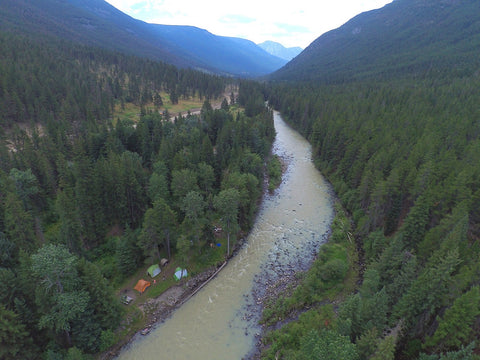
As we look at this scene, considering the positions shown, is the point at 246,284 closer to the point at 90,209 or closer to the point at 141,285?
the point at 141,285

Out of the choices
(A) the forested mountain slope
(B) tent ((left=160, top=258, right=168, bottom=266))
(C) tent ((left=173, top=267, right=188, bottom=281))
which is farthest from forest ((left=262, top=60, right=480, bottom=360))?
(B) tent ((left=160, top=258, right=168, bottom=266))

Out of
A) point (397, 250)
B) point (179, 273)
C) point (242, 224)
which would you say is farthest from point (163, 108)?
point (397, 250)

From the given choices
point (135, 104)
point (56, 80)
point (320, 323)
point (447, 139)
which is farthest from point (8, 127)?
point (447, 139)

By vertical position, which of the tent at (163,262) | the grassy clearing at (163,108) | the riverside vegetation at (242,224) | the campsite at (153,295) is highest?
the riverside vegetation at (242,224)

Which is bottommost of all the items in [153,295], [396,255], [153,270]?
[153,295]

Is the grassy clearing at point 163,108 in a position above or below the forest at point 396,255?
below

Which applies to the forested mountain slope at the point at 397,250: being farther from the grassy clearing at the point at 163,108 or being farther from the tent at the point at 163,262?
the grassy clearing at the point at 163,108

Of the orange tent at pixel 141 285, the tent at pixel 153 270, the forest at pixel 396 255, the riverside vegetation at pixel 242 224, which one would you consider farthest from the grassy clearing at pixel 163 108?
the forest at pixel 396 255
